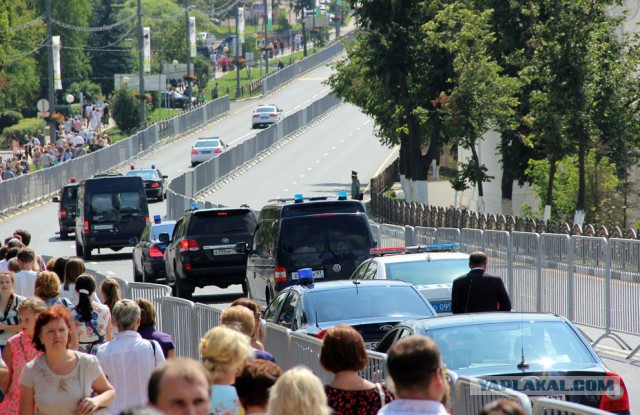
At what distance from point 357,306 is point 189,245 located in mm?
12344

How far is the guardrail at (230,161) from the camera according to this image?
50.2m

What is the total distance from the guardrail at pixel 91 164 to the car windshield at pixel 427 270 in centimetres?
3824

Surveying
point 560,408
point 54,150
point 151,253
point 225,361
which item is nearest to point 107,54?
point 54,150

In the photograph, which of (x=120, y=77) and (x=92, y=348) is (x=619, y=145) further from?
(x=120, y=77)

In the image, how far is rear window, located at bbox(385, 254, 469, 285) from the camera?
58.3ft

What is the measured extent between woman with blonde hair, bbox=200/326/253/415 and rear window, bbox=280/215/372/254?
13.6 m

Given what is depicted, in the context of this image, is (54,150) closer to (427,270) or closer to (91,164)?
(91,164)


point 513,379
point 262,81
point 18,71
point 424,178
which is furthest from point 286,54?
point 513,379

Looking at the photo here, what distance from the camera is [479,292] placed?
1373cm

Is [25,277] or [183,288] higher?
[25,277]

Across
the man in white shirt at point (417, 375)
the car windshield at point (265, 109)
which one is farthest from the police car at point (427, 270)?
the car windshield at point (265, 109)

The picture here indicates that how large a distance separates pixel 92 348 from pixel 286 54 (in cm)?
17449

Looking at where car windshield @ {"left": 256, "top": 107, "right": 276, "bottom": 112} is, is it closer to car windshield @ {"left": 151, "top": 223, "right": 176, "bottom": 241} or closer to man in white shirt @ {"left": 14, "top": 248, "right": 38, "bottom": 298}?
car windshield @ {"left": 151, "top": 223, "right": 176, "bottom": 241}

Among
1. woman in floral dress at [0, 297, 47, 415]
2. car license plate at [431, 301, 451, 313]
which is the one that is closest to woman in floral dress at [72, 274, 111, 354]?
woman in floral dress at [0, 297, 47, 415]
